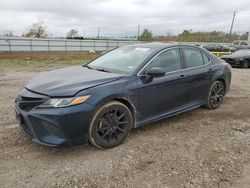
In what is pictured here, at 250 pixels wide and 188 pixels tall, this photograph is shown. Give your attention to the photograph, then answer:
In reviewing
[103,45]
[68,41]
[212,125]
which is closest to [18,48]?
[68,41]

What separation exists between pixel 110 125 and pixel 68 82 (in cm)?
85

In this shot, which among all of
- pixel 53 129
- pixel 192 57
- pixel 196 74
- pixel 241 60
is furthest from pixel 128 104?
pixel 241 60

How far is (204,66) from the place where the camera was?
16.7 feet

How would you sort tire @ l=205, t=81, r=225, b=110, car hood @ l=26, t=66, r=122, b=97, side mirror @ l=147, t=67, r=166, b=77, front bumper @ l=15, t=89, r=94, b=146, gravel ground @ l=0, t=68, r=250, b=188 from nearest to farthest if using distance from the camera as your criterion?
1. gravel ground @ l=0, t=68, r=250, b=188
2. front bumper @ l=15, t=89, r=94, b=146
3. car hood @ l=26, t=66, r=122, b=97
4. side mirror @ l=147, t=67, r=166, b=77
5. tire @ l=205, t=81, r=225, b=110

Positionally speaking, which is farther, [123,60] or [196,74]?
[196,74]

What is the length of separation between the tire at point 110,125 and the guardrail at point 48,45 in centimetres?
2348

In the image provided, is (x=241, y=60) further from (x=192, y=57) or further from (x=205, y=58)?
(x=192, y=57)

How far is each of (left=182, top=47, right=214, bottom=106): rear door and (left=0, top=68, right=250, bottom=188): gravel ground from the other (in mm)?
581

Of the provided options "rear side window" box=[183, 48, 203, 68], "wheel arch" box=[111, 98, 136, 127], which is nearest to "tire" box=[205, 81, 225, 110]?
"rear side window" box=[183, 48, 203, 68]

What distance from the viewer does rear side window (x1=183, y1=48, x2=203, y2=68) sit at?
4.76 metres

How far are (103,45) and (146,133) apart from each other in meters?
29.8

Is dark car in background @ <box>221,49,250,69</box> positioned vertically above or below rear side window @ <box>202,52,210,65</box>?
below

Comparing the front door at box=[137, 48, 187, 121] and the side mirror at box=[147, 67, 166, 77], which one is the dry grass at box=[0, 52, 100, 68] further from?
the side mirror at box=[147, 67, 166, 77]

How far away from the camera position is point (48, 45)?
27.9m
